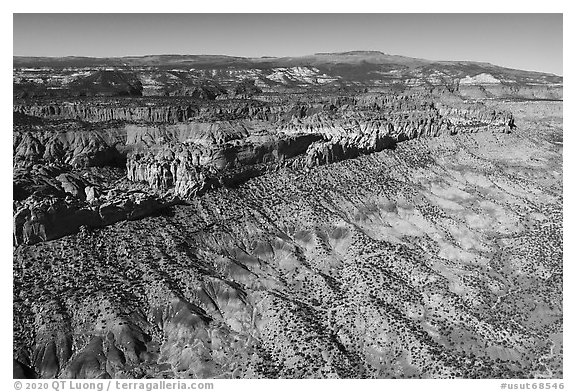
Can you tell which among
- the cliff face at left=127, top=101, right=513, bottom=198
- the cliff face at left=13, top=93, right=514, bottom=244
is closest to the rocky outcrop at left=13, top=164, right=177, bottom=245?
the cliff face at left=13, top=93, right=514, bottom=244

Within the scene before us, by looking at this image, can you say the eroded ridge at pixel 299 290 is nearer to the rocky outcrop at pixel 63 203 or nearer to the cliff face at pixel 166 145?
the rocky outcrop at pixel 63 203

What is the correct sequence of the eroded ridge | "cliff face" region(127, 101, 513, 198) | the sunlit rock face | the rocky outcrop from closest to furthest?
the eroded ridge < the sunlit rock face < the rocky outcrop < "cliff face" region(127, 101, 513, 198)

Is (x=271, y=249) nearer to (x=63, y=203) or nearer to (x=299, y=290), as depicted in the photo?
(x=299, y=290)

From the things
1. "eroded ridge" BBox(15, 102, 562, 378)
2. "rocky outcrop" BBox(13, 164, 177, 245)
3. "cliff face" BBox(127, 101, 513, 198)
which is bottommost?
"eroded ridge" BBox(15, 102, 562, 378)

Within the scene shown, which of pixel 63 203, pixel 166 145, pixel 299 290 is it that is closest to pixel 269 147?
pixel 166 145

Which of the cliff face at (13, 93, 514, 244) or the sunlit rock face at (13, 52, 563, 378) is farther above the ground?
the cliff face at (13, 93, 514, 244)

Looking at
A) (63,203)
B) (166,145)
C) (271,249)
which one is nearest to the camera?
(63,203)

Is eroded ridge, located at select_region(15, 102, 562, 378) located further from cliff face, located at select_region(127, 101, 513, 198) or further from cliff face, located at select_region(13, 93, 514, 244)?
cliff face, located at select_region(127, 101, 513, 198)

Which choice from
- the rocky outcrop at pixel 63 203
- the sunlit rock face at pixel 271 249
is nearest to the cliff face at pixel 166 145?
the rocky outcrop at pixel 63 203

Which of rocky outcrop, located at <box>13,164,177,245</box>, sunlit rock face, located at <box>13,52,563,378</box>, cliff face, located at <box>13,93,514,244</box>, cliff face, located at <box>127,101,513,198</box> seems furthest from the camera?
cliff face, located at <box>127,101,513,198</box>
